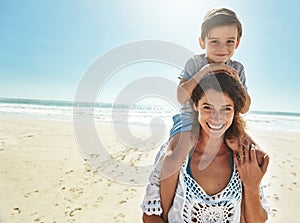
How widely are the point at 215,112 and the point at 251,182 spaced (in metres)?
0.51

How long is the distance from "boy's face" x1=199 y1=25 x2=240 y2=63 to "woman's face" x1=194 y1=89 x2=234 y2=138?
Result: 0.70 meters

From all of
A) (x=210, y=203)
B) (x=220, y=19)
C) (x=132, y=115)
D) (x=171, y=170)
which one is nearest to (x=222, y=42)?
(x=220, y=19)

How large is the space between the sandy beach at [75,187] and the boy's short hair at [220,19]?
9.60 feet

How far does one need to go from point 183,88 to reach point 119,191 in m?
3.45

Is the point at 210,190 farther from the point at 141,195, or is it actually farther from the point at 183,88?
the point at 141,195

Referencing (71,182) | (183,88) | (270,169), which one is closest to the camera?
(183,88)

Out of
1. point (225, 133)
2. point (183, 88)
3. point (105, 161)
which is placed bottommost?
point (105, 161)

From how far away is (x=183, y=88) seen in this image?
2.17m

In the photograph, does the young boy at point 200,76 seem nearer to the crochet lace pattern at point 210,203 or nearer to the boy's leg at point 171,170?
the boy's leg at point 171,170

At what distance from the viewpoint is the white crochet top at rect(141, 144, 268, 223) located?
5.91 feet

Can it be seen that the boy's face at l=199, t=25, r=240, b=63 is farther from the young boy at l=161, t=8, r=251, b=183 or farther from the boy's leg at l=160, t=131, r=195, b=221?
the boy's leg at l=160, t=131, r=195, b=221

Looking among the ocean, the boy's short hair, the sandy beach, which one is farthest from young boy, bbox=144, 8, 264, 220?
the ocean

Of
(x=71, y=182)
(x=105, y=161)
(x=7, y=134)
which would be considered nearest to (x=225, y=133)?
(x=71, y=182)

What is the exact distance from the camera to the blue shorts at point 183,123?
2.06 m
